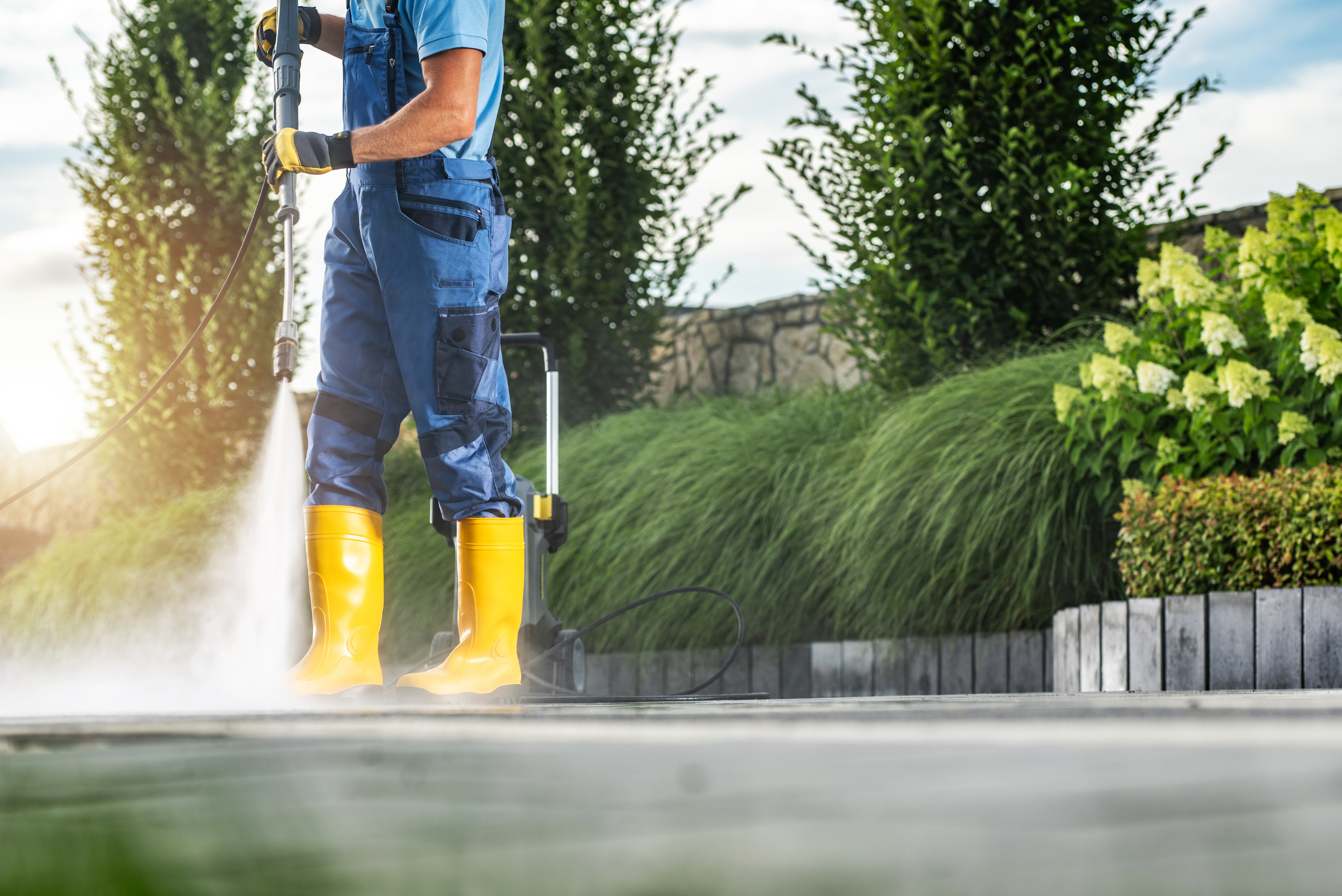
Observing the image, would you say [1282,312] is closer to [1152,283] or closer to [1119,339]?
[1119,339]

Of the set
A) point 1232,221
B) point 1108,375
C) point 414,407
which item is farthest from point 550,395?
point 1232,221

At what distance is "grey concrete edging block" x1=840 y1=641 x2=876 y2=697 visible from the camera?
12.5 feet

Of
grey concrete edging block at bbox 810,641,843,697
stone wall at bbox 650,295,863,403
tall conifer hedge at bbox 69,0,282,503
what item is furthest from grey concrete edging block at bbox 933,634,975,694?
tall conifer hedge at bbox 69,0,282,503

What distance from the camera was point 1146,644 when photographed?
3078 mm

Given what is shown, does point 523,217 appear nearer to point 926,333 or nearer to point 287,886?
point 926,333

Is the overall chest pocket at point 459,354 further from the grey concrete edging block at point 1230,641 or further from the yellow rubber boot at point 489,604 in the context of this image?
the grey concrete edging block at point 1230,641

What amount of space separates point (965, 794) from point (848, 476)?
12.0 feet

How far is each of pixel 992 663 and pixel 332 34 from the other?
2621 mm

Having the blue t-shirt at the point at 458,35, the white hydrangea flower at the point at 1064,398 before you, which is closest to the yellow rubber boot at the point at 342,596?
the blue t-shirt at the point at 458,35

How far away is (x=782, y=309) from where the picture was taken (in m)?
8.38

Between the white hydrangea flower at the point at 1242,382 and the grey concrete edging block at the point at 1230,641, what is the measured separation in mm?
649

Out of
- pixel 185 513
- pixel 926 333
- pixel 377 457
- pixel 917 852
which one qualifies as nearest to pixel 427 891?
pixel 917 852

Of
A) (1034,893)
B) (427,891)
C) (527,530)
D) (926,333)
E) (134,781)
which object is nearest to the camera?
(1034,893)

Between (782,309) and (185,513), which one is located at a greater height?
(782,309)
